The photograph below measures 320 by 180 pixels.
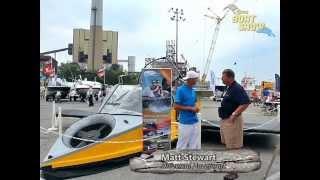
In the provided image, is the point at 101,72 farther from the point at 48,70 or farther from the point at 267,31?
the point at 267,31

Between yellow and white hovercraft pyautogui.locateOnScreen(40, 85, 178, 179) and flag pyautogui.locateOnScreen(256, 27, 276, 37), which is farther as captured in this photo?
yellow and white hovercraft pyautogui.locateOnScreen(40, 85, 178, 179)

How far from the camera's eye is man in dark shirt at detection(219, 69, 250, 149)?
9.86ft

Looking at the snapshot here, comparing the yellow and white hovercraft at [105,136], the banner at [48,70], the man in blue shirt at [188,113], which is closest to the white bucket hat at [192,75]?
the man in blue shirt at [188,113]

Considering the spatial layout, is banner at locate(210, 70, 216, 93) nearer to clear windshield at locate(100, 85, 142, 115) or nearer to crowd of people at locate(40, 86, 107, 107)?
clear windshield at locate(100, 85, 142, 115)

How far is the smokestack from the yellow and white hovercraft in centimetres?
24

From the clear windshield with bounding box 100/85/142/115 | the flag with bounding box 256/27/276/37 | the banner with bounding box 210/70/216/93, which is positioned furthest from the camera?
the clear windshield with bounding box 100/85/142/115

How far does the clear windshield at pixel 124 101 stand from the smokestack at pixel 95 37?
227 millimetres

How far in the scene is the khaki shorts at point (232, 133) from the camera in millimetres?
3117

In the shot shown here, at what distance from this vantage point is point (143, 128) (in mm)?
3105

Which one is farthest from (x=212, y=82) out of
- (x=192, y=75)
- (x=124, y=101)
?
(x=124, y=101)

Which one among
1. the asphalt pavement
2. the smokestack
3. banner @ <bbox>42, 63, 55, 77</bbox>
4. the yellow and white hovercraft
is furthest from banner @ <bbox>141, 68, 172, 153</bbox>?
banner @ <bbox>42, 63, 55, 77</bbox>

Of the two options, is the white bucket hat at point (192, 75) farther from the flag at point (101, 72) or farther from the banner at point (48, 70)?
the banner at point (48, 70)

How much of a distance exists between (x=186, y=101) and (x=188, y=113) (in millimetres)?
81
